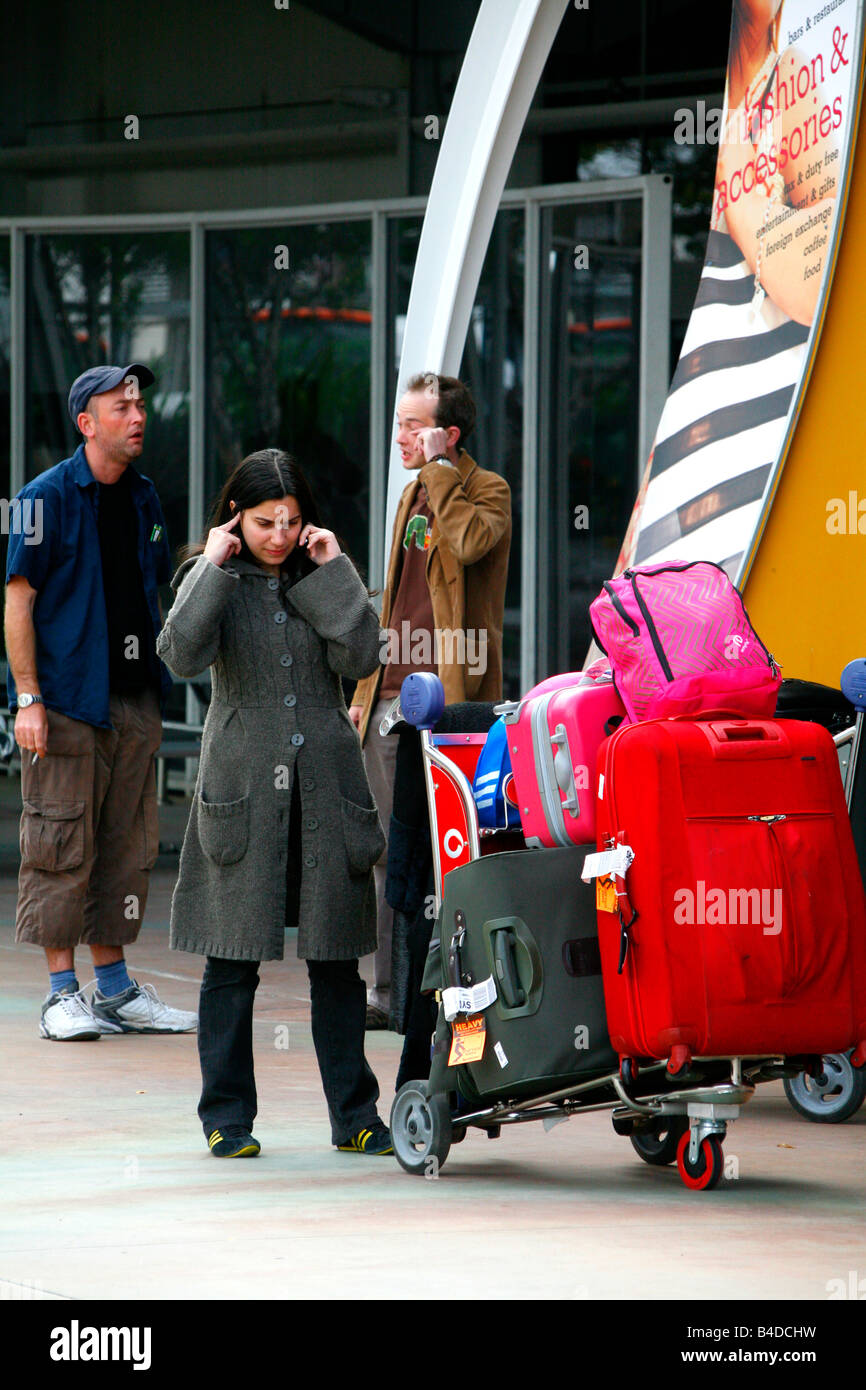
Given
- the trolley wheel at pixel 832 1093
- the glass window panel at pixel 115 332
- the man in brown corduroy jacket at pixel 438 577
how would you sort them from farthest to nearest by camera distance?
the glass window panel at pixel 115 332
the man in brown corduroy jacket at pixel 438 577
the trolley wheel at pixel 832 1093

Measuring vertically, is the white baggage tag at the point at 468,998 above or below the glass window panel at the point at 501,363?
below

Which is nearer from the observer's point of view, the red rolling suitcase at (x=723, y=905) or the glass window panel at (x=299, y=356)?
the red rolling suitcase at (x=723, y=905)

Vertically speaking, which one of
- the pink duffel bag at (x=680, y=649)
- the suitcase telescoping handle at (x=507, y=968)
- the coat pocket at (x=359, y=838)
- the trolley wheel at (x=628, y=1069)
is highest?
the pink duffel bag at (x=680, y=649)

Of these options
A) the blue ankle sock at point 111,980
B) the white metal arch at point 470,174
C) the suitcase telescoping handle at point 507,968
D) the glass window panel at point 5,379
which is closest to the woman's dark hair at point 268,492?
the suitcase telescoping handle at point 507,968

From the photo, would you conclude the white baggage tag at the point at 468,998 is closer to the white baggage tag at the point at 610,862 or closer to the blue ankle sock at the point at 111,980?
the white baggage tag at the point at 610,862

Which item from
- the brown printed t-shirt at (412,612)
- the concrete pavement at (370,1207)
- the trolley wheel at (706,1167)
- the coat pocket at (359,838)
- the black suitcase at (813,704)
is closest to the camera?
the concrete pavement at (370,1207)

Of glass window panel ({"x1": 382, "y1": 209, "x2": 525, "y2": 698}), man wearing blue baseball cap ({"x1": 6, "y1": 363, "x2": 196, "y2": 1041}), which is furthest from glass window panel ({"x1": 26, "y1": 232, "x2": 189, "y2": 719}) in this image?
man wearing blue baseball cap ({"x1": 6, "y1": 363, "x2": 196, "y2": 1041})

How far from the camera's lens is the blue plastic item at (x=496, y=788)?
15.3 ft

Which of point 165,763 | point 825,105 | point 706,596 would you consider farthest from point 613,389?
point 706,596

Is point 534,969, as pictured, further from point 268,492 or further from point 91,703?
point 91,703

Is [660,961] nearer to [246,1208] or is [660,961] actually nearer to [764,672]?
[764,672]

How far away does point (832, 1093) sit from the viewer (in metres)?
5.33

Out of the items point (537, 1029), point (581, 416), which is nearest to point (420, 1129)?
point (537, 1029)

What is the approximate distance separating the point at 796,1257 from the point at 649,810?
907 millimetres
